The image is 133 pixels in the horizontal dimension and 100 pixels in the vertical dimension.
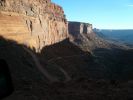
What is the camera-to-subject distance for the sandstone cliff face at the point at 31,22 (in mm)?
37625

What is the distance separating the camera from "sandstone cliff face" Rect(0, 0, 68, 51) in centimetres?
3762

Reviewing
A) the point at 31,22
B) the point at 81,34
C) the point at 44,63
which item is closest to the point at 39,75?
the point at 44,63

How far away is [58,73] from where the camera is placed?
3709 cm

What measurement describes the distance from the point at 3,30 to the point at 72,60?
1975 centimetres

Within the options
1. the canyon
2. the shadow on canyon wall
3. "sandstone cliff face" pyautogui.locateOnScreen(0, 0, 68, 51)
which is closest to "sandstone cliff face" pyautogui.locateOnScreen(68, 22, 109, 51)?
the canyon

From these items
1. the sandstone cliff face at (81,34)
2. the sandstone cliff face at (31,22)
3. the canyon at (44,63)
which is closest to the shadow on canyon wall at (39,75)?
the canyon at (44,63)

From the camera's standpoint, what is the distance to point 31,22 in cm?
4869

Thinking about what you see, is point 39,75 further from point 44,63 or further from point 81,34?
point 81,34

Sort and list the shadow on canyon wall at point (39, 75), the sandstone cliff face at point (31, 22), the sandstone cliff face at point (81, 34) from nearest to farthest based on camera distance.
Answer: the shadow on canyon wall at point (39, 75) < the sandstone cliff face at point (31, 22) < the sandstone cliff face at point (81, 34)

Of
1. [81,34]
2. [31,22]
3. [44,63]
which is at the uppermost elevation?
[31,22]

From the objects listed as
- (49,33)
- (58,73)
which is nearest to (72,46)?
(49,33)

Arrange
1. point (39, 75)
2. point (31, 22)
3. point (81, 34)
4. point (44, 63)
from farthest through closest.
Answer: point (81, 34) → point (31, 22) → point (44, 63) → point (39, 75)

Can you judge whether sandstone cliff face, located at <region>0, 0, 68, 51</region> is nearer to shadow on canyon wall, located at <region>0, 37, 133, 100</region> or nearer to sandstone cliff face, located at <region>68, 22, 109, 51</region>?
shadow on canyon wall, located at <region>0, 37, 133, 100</region>

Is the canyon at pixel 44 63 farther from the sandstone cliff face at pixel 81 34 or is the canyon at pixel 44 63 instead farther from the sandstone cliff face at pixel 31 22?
the sandstone cliff face at pixel 81 34
